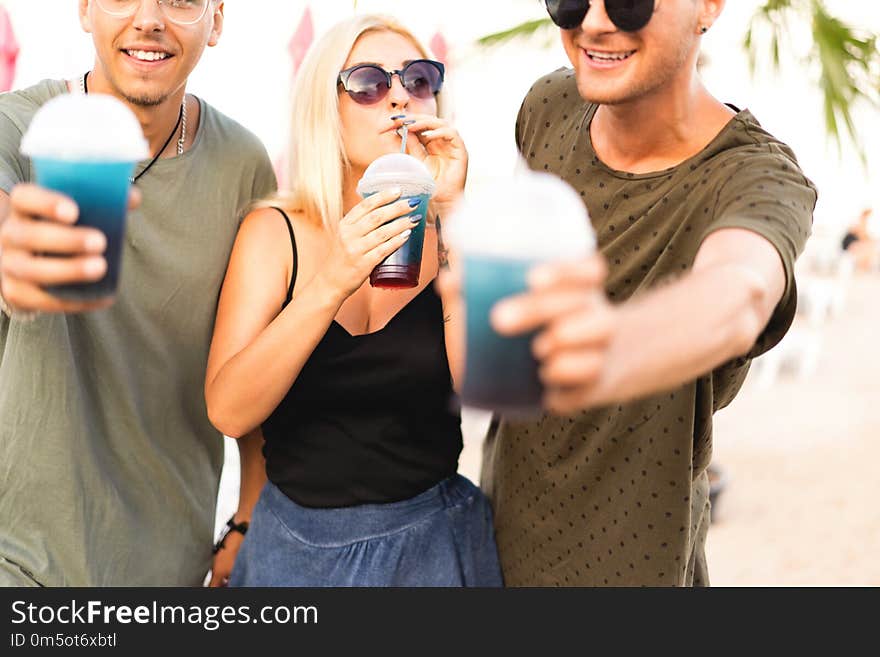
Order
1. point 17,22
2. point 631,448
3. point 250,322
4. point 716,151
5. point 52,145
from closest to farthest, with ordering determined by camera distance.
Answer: point 52,145 < point 716,151 < point 631,448 < point 250,322 < point 17,22

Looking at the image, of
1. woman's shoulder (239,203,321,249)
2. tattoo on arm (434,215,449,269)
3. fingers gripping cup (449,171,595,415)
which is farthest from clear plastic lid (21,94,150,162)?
tattoo on arm (434,215,449,269)

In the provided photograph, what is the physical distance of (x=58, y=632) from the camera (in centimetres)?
224

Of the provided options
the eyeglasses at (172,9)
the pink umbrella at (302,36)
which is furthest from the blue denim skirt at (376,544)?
the pink umbrella at (302,36)

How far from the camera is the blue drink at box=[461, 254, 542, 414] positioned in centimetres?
109

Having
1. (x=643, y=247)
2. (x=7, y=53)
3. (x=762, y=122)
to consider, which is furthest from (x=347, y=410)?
(x=7, y=53)

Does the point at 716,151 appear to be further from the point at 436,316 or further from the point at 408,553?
the point at 408,553

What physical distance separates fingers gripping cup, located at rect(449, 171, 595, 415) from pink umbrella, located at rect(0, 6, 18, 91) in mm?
5213

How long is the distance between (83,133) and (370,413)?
1.11 m

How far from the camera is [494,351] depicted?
1126mm

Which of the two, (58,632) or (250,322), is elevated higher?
(250,322)

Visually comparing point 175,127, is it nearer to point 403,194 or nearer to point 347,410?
point 403,194

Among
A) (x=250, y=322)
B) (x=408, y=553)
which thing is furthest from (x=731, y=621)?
(x=250, y=322)

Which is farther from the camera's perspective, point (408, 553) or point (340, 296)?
point (408, 553)

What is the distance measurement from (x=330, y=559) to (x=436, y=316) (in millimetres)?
656
